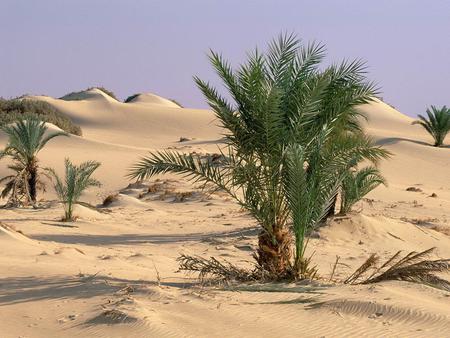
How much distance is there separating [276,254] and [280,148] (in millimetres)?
1211

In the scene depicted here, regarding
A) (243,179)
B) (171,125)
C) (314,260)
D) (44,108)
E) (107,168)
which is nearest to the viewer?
(243,179)

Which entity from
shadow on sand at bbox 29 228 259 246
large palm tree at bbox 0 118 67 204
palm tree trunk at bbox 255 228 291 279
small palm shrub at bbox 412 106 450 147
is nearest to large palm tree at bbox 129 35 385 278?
palm tree trunk at bbox 255 228 291 279

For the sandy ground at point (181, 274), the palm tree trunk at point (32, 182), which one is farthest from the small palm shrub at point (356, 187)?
the palm tree trunk at point (32, 182)

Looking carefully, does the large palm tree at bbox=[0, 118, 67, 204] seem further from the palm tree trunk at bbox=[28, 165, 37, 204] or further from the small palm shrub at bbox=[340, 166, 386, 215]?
the small palm shrub at bbox=[340, 166, 386, 215]

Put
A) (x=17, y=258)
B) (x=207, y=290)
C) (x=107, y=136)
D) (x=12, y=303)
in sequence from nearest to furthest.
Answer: (x=12, y=303) < (x=207, y=290) < (x=17, y=258) < (x=107, y=136)

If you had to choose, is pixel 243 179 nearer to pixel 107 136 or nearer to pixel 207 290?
pixel 207 290

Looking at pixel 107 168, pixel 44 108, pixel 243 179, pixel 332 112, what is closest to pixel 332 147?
pixel 332 112

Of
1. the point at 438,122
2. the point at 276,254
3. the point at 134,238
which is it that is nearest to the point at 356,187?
the point at 134,238

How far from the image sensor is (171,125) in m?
46.5

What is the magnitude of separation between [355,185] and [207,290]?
779 centimetres

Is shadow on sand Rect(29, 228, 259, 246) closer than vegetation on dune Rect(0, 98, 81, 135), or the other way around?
shadow on sand Rect(29, 228, 259, 246)

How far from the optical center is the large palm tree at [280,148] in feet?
25.2

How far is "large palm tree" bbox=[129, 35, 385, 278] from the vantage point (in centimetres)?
768

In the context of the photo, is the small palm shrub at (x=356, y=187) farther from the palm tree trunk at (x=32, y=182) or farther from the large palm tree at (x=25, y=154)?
the palm tree trunk at (x=32, y=182)
